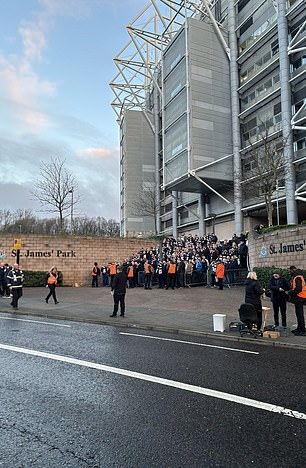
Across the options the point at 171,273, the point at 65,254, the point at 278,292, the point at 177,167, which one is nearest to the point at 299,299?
the point at 278,292

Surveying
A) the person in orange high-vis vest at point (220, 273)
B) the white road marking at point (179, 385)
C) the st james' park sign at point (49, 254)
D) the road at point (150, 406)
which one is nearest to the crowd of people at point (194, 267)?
the person in orange high-vis vest at point (220, 273)

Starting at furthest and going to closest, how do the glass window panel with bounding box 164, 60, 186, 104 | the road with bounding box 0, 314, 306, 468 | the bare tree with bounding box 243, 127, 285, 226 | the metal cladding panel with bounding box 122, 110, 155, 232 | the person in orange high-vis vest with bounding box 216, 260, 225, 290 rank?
1. the metal cladding panel with bounding box 122, 110, 155, 232
2. the glass window panel with bounding box 164, 60, 186, 104
3. the bare tree with bounding box 243, 127, 285, 226
4. the person in orange high-vis vest with bounding box 216, 260, 225, 290
5. the road with bounding box 0, 314, 306, 468

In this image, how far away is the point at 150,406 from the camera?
4387mm

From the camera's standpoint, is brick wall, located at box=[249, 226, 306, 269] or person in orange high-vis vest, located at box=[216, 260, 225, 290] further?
person in orange high-vis vest, located at box=[216, 260, 225, 290]

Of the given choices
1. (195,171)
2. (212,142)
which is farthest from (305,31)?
(195,171)

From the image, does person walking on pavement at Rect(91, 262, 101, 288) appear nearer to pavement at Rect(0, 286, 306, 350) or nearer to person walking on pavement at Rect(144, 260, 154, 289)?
person walking on pavement at Rect(144, 260, 154, 289)

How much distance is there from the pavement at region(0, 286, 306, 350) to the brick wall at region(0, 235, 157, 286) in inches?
350

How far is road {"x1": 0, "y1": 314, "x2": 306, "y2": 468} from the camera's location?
10.6 ft

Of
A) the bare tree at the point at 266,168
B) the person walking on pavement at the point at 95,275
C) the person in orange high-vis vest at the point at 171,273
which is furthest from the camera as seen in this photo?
the person walking on pavement at the point at 95,275

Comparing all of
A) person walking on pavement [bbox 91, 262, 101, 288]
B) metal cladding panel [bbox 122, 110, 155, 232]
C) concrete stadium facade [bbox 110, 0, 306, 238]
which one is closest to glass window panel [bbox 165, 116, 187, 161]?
concrete stadium facade [bbox 110, 0, 306, 238]

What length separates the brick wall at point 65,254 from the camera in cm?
2586

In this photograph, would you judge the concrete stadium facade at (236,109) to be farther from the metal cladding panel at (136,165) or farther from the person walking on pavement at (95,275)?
the metal cladding panel at (136,165)

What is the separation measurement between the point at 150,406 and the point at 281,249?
48.8 feet

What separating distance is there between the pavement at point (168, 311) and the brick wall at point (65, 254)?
889 centimetres
